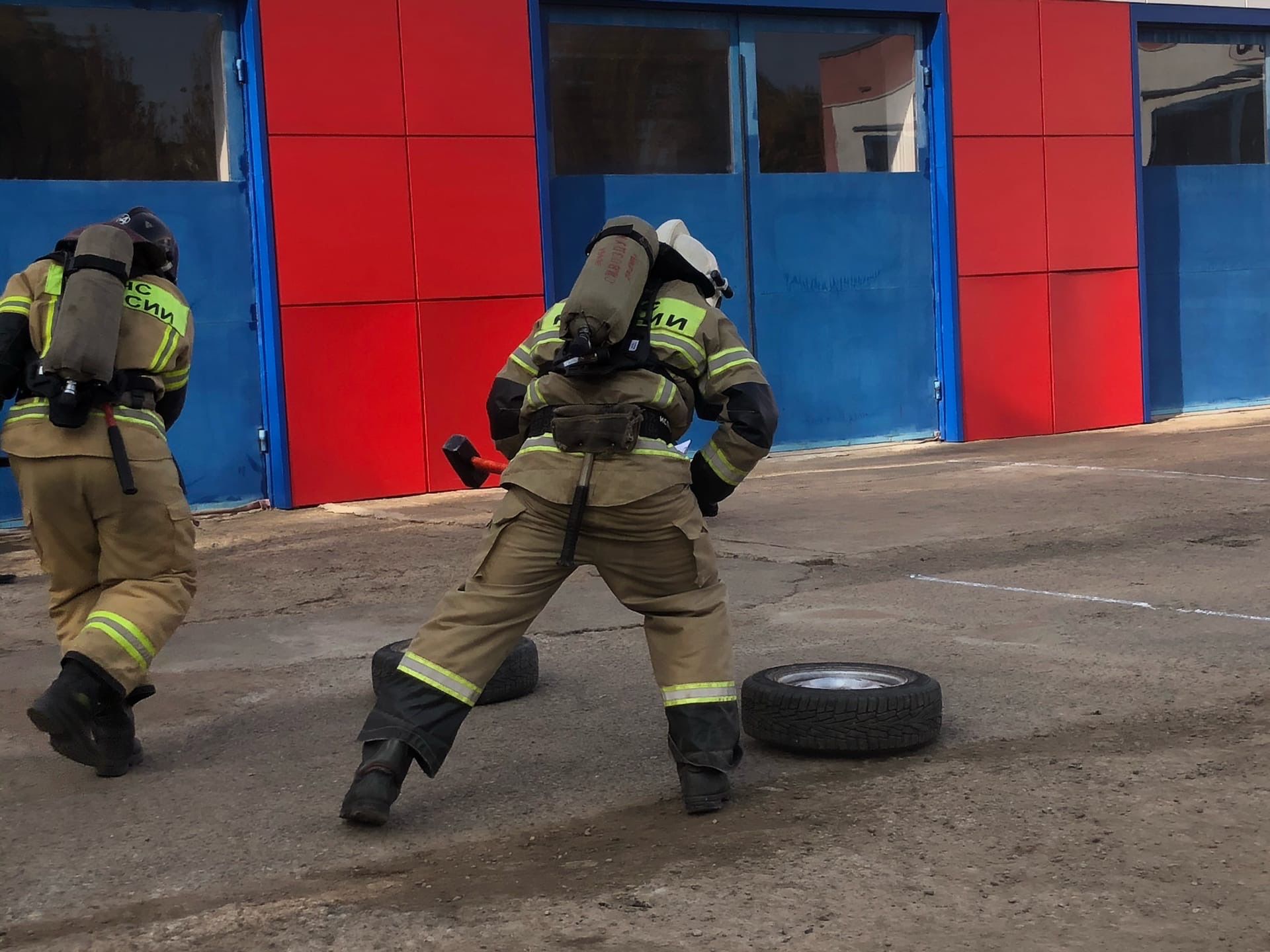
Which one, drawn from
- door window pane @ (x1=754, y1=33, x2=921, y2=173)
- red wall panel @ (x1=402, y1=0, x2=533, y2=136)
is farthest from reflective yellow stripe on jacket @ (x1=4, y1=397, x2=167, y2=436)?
door window pane @ (x1=754, y1=33, x2=921, y2=173)

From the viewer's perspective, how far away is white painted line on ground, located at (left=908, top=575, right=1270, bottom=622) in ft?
20.4

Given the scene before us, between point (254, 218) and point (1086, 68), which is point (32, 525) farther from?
point (1086, 68)

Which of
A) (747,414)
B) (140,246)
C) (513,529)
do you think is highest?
(140,246)

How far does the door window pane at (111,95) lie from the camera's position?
1000 cm

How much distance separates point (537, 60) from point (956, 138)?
394 cm

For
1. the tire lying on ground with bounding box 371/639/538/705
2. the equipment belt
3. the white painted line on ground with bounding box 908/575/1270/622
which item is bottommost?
the white painted line on ground with bounding box 908/575/1270/622

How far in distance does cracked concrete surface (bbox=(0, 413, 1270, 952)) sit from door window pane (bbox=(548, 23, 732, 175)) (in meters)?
5.10

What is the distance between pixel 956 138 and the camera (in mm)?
13164

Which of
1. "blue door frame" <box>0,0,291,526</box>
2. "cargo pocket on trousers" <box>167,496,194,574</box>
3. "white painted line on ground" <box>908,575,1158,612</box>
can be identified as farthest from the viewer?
"blue door frame" <box>0,0,291,526</box>

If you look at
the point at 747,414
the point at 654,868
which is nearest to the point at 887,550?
the point at 747,414

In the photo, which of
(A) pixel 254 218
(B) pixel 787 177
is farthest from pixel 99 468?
(B) pixel 787 177

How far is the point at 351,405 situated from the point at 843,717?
279 inches

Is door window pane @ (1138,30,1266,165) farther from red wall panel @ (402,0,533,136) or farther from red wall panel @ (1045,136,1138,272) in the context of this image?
red wall panel @ (402,0,533,136)

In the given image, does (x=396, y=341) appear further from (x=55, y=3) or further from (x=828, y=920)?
(x=828, y=920)
